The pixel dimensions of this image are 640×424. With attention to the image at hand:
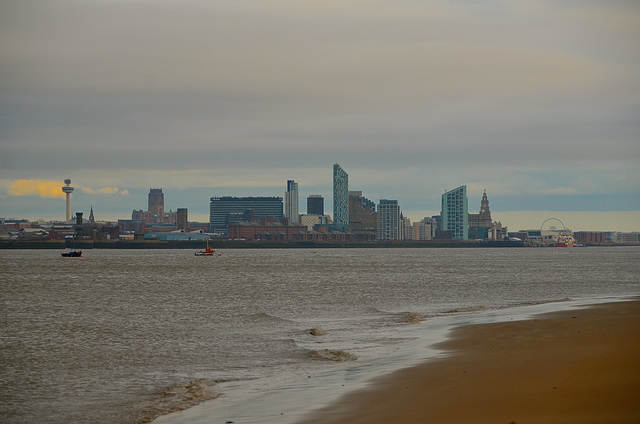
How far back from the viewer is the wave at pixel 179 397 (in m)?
21.7

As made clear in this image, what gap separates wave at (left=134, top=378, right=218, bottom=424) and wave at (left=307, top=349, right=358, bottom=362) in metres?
6.03

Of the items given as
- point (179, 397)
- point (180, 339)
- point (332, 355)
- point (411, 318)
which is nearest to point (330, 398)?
point (179, 397)

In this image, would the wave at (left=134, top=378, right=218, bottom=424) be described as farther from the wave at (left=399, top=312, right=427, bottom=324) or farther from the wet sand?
the wave at (left=399, top=312, right=427, bottom=324)

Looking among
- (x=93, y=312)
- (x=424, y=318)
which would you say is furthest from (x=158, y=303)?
(x=424, y=318)

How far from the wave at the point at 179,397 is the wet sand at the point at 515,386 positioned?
541cm

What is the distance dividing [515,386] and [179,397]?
11129 millimetres

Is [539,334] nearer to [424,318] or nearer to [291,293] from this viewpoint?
[424,318]

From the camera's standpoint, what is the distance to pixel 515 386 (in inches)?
781

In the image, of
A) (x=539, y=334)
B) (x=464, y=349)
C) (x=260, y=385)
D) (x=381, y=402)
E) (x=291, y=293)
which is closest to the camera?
(x=381, y=402)

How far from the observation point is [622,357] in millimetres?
22719

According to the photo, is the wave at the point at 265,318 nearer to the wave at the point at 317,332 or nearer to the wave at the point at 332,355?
the wave at the point at 317,332

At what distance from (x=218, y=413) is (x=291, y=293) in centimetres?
6115

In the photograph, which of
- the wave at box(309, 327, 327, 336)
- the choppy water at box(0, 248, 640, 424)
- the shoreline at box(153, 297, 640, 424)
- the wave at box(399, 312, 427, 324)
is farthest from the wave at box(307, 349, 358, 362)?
the wave at box(399, 312, 427, 324)

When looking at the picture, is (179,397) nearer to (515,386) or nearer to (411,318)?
(515,386)
